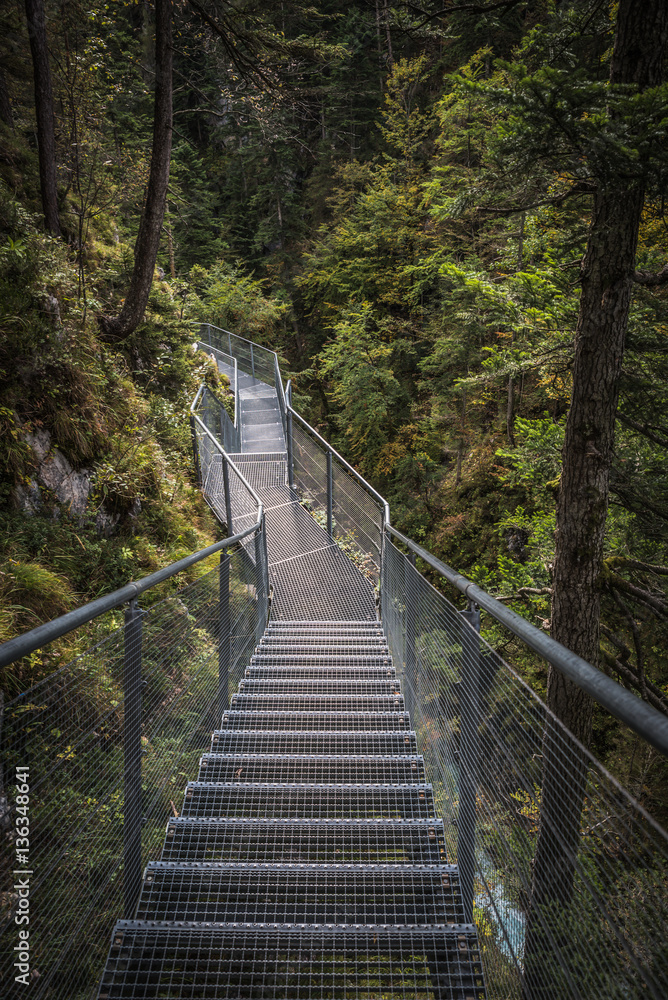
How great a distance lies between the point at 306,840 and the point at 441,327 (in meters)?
13.7

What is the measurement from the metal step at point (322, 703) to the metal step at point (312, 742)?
52cm

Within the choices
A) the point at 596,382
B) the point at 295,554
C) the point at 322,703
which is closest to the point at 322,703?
the point at 322,703

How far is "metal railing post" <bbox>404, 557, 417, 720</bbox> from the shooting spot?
356cm

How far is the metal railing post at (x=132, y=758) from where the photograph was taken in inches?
81.1

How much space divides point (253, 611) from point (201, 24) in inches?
328

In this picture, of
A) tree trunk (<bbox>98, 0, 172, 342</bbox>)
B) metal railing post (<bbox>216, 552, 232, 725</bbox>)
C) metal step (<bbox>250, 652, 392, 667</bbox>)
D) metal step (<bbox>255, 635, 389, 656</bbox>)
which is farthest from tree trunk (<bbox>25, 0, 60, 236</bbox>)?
metal step (<bbox>250, 652, 392, 667</bbox>)

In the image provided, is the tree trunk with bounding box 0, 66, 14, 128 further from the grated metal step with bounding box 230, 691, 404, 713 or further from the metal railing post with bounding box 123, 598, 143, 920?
the metal railing post with bounding box 123, 598, 143, 920

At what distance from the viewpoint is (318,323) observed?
23250 mm

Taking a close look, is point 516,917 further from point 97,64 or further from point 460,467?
point 460,467

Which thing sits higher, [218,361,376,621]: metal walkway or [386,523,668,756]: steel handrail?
[386,523,668,756]: steel handrail

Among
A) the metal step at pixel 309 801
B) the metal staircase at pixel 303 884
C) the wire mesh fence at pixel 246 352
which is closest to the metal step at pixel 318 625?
the metal staircase at pixel 303 884

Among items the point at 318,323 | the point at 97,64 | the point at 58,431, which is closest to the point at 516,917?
the point at 58,431

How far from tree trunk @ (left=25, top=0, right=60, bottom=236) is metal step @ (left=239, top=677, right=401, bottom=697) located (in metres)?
6.14

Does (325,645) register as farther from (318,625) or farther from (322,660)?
(318,625)
